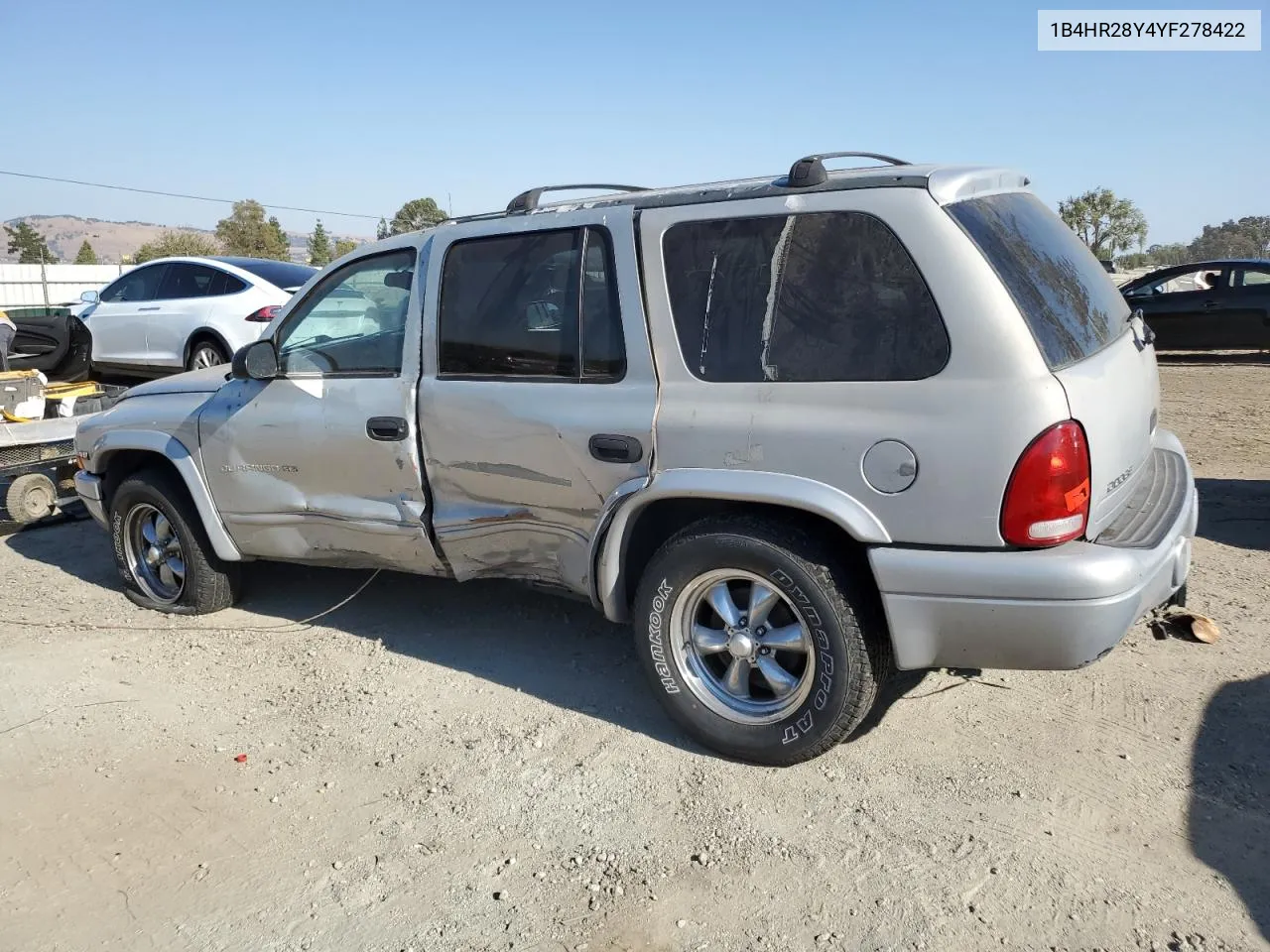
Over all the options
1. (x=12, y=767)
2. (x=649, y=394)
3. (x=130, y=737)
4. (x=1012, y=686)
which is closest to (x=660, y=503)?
(x=649, y=394)

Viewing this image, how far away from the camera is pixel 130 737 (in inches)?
162

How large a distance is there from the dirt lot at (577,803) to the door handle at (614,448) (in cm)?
107

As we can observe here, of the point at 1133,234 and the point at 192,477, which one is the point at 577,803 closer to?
the point at 192,477

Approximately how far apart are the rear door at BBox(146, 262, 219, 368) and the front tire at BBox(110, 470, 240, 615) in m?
5.89

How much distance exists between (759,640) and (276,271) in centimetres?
927

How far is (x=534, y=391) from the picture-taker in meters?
3.94

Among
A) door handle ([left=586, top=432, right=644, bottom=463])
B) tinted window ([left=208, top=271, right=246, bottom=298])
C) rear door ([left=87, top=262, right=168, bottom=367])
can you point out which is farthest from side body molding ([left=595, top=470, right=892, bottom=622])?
rear door ([left=87, top=262, right=168, bottom=367])

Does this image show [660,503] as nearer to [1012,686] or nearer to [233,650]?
[1012,686]

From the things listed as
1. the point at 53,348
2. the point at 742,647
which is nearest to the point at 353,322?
the point at 742,647

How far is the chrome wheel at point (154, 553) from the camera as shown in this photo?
544 cm

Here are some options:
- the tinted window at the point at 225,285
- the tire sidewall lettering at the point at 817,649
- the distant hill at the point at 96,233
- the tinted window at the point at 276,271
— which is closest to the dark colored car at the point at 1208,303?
the tinted window at the point at 276,271

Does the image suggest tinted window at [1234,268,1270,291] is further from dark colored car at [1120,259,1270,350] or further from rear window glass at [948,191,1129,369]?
rear window glass at [948,191,1129,369]

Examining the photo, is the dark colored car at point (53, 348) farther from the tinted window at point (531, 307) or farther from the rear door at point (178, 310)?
the tinted window at point (531, 307)

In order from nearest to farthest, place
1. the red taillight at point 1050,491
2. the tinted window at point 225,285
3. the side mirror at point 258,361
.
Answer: the red taillight at point 1050,491
the side mirror at point 258,361
the tinted window at point 225,285
